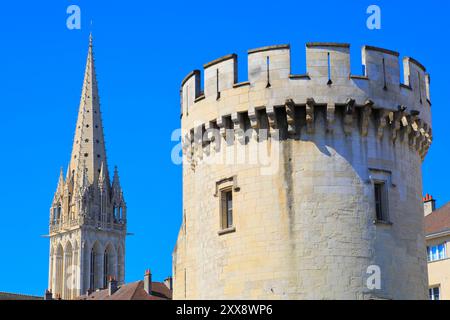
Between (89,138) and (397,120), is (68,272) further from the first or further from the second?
(397,120)

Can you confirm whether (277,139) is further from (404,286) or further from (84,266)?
(84,266)

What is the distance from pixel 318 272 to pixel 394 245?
2646 mm

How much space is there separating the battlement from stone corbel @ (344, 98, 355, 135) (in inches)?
8.5

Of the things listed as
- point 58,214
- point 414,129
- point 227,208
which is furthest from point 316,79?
point 58,214

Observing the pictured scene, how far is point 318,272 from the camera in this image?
2347 cm

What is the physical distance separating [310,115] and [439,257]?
3372 cm

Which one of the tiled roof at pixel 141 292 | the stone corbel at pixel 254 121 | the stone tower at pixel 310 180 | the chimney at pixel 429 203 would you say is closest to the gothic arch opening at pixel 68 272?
the tiled roof at pixel 141 292

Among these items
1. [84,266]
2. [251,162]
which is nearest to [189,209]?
[251,162]

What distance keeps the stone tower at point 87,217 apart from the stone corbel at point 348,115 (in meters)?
145

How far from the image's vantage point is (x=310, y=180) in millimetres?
24109

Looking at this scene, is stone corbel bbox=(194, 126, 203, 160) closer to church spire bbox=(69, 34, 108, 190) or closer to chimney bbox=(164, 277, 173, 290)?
chimney bbox=(164, 277, 173, 290)

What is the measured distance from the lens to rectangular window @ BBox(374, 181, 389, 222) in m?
24.8
